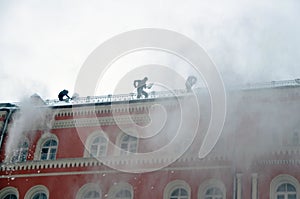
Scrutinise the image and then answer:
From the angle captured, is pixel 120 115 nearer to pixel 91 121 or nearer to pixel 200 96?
pixel 91 121

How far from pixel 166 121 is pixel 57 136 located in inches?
211

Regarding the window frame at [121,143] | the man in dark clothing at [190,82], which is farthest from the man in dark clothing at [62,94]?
the man in dark clothing at [190,82]

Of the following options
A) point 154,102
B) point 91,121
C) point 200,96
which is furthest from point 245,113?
point 91,121

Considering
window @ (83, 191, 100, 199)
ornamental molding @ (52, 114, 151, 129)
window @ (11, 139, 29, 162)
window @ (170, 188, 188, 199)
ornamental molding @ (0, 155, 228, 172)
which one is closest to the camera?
window @ (170, 188, 188, 199)

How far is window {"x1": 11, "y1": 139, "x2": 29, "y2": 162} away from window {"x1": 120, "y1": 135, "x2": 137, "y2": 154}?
15.6 ft

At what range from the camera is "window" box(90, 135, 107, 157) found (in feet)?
95.9

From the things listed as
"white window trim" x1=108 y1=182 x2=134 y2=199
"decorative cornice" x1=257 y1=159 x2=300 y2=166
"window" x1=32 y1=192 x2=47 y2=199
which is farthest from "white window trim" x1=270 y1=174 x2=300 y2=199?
"window" x1=32 y1=192 x2=47 y2=199

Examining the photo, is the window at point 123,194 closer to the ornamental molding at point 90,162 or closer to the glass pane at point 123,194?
the glass pane at point 123,194

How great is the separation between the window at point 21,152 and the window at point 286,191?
38.9 feet

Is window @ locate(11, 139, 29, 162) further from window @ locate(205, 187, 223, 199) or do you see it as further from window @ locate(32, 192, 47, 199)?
window @ locate(205, 187, 223, 199)

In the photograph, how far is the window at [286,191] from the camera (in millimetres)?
25141

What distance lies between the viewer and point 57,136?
30.2m

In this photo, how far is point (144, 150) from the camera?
Result: 93.1 ft

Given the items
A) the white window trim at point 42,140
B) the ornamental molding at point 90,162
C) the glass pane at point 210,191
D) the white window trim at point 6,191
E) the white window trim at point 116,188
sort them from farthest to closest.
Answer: the white window trim at point 42,140 < the white window trim at point 6,191 < the white window trim at point 116,188 < the ornamental molding at point 90,162 < the glass pane at point 210,191
